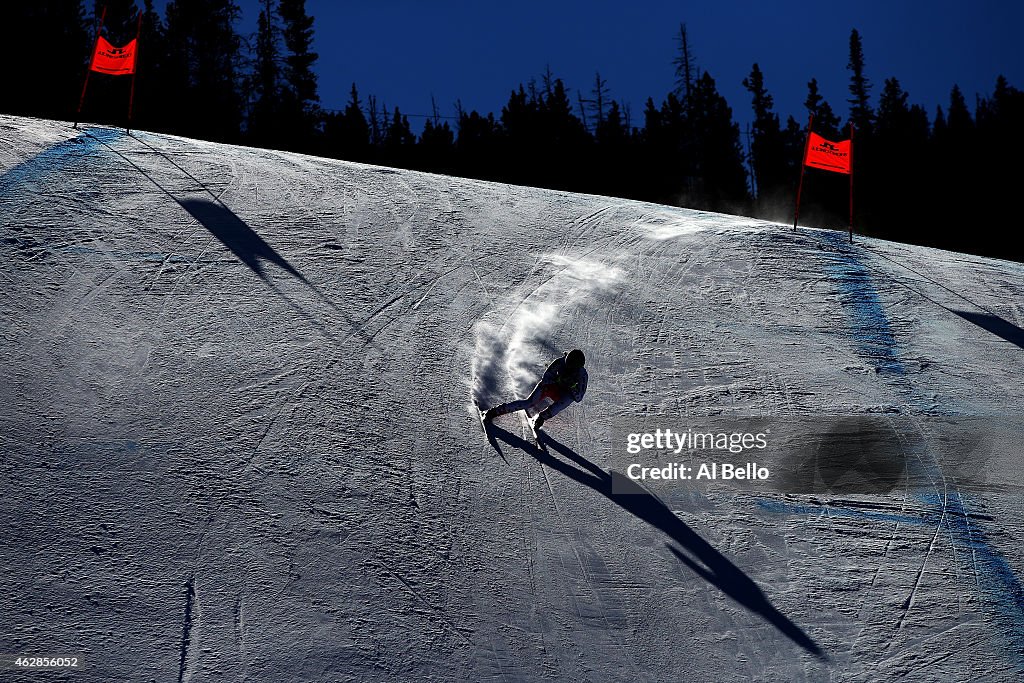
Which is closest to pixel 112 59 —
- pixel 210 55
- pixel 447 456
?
pixel 447 456

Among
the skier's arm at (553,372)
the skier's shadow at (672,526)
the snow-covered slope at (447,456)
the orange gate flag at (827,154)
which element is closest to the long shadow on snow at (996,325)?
the snow-covered slope at (447,456)

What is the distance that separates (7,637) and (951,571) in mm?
7095

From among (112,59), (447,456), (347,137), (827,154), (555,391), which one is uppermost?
(347,137)

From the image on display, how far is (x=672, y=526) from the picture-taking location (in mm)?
6793

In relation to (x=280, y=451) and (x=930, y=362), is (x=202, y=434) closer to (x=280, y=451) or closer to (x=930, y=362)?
(x=280, y=451)

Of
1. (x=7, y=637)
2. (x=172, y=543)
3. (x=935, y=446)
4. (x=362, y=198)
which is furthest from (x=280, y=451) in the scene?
(x=362, y=198)

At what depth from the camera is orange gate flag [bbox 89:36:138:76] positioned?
15430mm

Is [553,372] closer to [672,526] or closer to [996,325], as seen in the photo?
[672,526]

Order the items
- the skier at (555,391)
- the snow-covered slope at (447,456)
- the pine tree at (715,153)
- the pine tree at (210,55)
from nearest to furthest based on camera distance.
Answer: the snow-covered slope at (447,456), the skier at (555,391), the pine tree at (210,55), the pine tree at (715,153)

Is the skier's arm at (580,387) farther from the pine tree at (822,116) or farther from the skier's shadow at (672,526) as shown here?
the pine tree at (822,116)

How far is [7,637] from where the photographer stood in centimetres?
497

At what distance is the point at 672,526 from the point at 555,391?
1752mm

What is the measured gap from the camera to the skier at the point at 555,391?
755cm

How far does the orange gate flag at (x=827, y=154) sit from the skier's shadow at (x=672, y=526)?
29.0 ft
